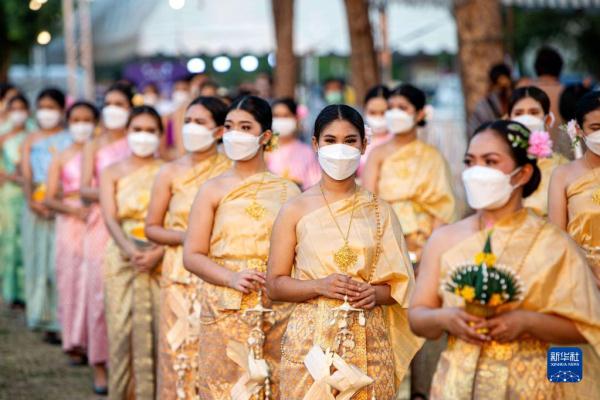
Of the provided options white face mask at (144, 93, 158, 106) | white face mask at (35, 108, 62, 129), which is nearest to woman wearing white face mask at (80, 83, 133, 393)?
white face mask at (35, 108, 62, 129)

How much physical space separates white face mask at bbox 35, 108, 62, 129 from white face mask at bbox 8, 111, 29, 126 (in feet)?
5.54

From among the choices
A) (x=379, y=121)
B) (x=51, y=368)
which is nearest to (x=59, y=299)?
(x=51, y=368)

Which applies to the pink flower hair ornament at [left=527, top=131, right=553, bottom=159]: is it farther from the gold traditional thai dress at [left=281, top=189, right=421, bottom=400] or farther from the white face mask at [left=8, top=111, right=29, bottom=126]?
the white face mask at [left=8, top=111, right=29, bottom=126]

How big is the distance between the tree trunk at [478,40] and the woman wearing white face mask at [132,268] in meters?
4.29

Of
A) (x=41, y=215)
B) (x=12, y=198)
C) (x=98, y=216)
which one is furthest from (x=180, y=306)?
(x=12, y=198)

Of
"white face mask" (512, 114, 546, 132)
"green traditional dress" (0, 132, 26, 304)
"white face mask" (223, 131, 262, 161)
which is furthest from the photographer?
"green traditional dress" (0, 132, 26, 304)

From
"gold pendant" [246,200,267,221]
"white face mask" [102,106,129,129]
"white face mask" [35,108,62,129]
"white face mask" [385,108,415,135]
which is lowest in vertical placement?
"gold pendant" [246,200,267,221]

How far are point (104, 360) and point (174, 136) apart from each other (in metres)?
4.01

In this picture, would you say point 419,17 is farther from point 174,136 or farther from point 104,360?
point 104,360

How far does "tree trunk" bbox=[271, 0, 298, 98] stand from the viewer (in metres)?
17.3

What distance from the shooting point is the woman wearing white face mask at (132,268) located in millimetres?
9516

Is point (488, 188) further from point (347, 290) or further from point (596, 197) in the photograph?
point (596, 197)

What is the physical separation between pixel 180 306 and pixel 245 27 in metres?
16.5

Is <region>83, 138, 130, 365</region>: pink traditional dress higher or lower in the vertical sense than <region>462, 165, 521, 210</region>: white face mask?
lower
